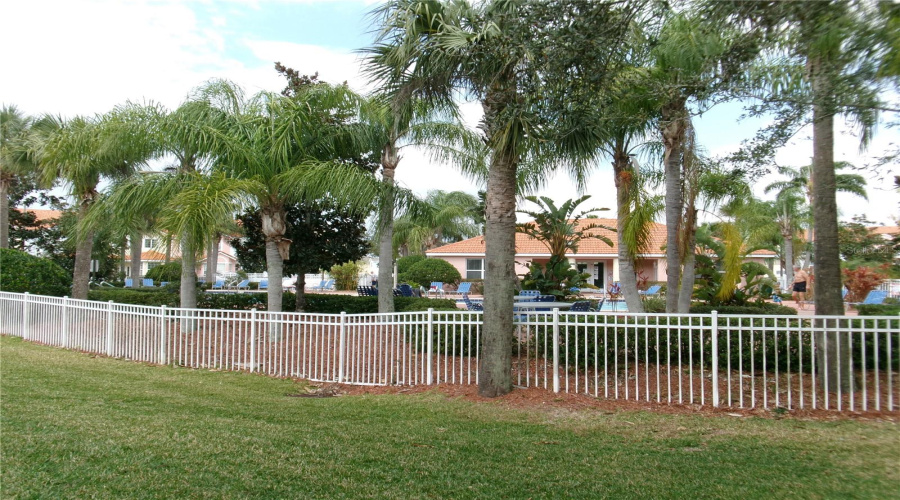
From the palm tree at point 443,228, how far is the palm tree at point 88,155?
24.0 m

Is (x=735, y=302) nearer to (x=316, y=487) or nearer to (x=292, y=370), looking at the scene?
(x=292, y=370)

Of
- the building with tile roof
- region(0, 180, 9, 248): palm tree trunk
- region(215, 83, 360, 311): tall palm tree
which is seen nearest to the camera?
region(215, 83, 360, 311): tall palm tree

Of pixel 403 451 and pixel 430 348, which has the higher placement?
pixel 430 348

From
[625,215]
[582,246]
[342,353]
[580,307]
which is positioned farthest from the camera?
[582,246]

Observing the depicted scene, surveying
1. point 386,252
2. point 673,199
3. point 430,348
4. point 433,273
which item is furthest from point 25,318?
point 433,273

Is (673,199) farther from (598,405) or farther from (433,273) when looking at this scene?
(433,273)

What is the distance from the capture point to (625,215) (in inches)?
467

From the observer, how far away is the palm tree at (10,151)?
18.7m

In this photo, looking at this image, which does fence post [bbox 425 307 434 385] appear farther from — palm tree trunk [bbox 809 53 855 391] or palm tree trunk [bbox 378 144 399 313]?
palm tree trunk [bbox 809 53 855 391]

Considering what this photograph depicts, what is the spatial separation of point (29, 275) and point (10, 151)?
5.42 m

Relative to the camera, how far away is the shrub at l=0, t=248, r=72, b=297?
620 inches

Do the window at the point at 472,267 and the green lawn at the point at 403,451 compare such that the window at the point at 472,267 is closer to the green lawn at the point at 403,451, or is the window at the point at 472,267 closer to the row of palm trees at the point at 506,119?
the row of palm trees at the point at 506,119

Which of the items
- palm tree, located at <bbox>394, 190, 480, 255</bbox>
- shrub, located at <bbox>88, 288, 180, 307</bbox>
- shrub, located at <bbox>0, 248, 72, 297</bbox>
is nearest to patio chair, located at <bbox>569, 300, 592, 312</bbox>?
shrub, located at <bbox>88, 288, 180, 307</bbox>

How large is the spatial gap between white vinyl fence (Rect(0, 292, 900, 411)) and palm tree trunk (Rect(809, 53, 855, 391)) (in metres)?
0.04
